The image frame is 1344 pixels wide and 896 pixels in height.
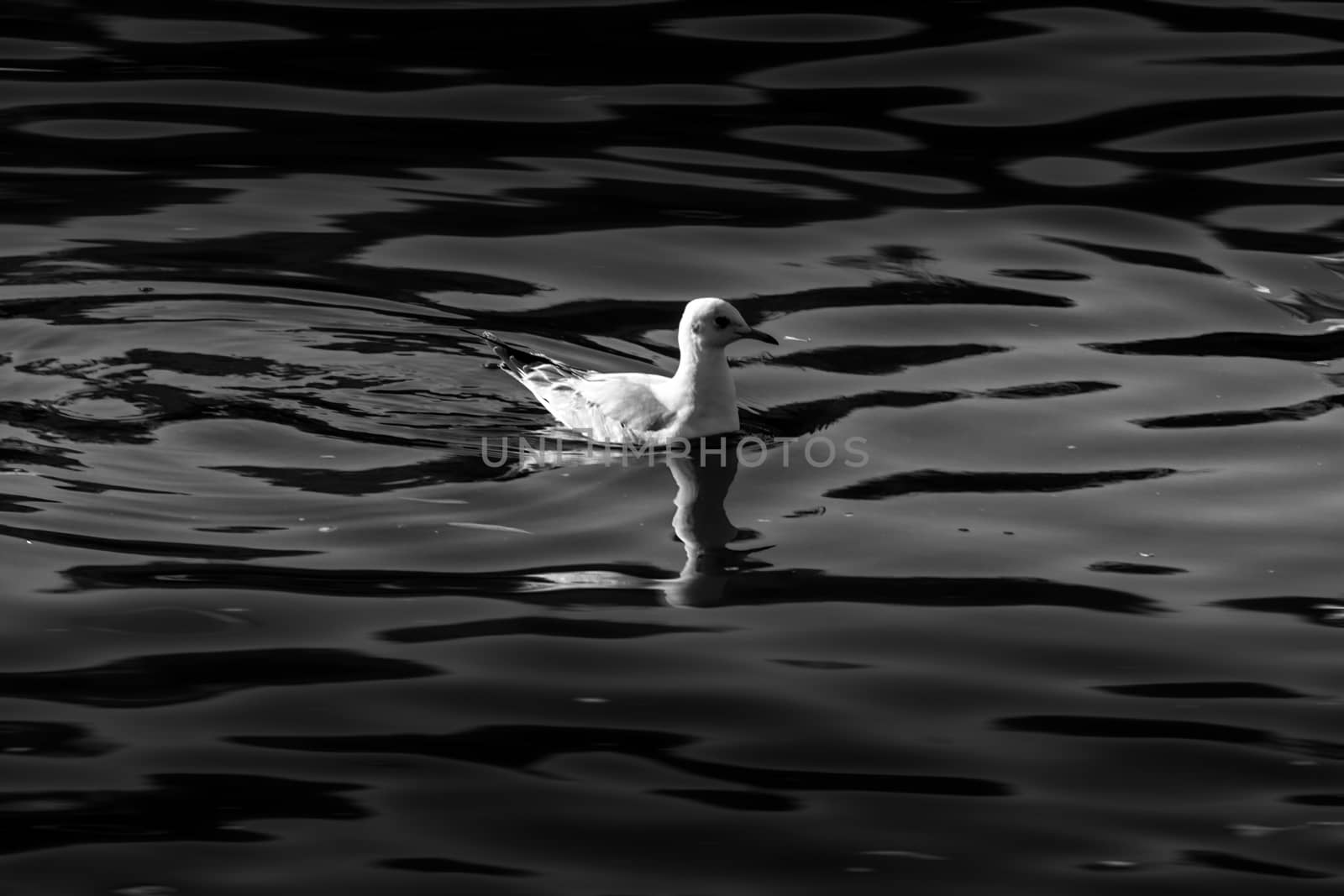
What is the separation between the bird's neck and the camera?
34.8ft

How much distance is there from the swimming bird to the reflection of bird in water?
162 millimetres

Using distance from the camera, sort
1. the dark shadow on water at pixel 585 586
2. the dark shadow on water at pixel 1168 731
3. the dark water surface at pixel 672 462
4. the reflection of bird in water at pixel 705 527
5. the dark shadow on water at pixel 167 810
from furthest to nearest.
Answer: the reflection of bird in water at pixel 705 527 < the dark shadow on water at pixel 585 586 < the dark shadow on water at pixel 1168 731 < the dark water surface at pixel 672 462 < the dark shadow on water at pixel 167 810

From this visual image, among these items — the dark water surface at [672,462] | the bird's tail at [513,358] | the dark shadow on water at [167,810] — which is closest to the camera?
the dark shadow on water at [167,810]

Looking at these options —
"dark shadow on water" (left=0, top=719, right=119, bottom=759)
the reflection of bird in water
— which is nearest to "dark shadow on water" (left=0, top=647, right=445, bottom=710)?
"dark shadow on water" (left=0, top=719, right=119, bottom=759)

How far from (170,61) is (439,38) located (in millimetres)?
2425

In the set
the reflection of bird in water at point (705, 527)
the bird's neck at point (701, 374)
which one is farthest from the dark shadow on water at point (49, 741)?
the bird's neck at point (701, 374)

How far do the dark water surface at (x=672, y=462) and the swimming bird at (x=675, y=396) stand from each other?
312 millimetres

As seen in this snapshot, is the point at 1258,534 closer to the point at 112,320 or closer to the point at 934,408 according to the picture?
the point at 934,408

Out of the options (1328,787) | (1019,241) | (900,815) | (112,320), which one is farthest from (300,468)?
(1019,241)

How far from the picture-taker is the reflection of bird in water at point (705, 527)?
28.1ft

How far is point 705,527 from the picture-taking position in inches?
369

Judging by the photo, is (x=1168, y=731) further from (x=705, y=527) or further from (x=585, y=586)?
(x=705, y=527)

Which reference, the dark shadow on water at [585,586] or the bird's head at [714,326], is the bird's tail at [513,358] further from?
the dark shadow on water at [585,586]

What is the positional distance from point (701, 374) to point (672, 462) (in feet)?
1.79
